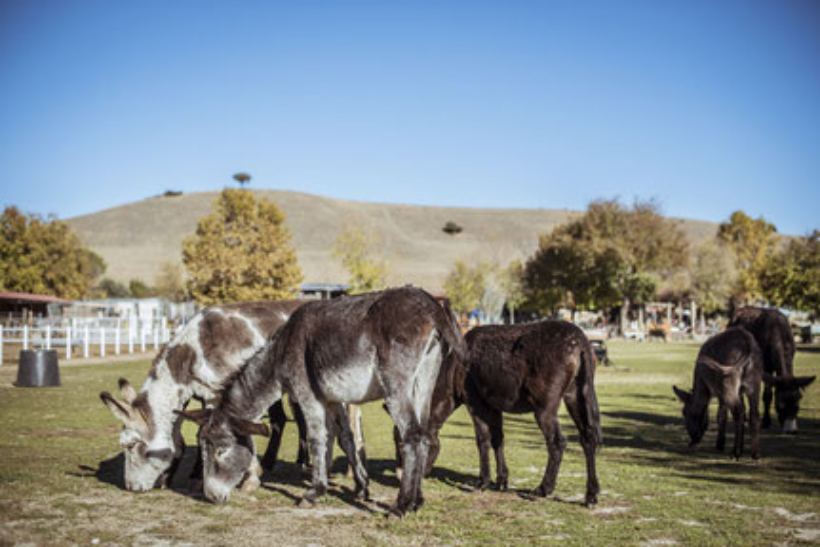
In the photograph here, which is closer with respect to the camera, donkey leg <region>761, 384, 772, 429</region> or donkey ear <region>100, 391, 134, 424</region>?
donkey ear <region>100, 391, 134, 424</region>

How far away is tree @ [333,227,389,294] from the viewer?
60250mm

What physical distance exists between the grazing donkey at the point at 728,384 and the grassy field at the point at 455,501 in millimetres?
421

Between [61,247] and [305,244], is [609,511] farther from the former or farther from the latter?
[305,244]

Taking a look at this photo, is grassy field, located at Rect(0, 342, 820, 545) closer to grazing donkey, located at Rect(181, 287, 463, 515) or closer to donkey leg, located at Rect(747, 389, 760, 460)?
donkey leg, located at Rect(747, 389, 760, 460)

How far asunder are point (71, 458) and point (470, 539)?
6650mm

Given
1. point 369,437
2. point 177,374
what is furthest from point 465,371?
point 369,437

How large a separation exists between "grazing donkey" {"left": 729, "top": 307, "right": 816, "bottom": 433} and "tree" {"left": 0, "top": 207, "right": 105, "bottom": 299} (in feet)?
218

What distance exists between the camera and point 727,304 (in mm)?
81938

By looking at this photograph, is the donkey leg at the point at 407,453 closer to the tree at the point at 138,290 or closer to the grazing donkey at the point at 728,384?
the grazing donkey at the point at 728,384

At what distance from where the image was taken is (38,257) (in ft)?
223

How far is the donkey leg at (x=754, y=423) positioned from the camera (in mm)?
10785

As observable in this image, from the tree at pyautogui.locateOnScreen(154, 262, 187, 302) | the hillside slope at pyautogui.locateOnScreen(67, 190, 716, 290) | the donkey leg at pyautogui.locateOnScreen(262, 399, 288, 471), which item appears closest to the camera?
the donkey leg at pyautogui.locateOnScreen(262, 399, 288, 471)

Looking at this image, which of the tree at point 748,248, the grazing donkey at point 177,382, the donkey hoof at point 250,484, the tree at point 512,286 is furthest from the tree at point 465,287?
the donkey hoof at point 250,484

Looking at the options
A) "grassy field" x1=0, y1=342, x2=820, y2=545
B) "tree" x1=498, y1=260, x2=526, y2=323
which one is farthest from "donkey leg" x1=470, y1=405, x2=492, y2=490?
"tree" x1=498, y1=260, x2=526, y2=323
